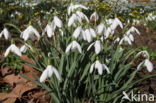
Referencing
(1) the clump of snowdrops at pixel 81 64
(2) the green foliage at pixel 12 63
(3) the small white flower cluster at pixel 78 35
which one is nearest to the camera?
(3) the small white flower cluster at pixel 78 35

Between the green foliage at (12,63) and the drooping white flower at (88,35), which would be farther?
the green foliage at (12,63)

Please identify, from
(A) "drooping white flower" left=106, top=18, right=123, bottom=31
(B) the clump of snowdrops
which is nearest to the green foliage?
(B) the clump of snowdrops

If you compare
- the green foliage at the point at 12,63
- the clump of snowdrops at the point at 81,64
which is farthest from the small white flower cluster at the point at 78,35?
the green foliage at the point at 12,63

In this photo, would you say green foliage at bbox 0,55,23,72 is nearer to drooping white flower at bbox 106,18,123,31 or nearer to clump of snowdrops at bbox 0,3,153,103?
clump of snowdrops at bbox 0,3,153,103

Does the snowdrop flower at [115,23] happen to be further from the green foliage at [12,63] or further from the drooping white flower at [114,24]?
the green foliage at [12,63]

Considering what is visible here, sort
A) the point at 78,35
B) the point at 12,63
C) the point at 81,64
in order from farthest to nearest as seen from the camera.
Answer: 1. the point at 12,63
2. the point at 81,64
3. the point at 78,35

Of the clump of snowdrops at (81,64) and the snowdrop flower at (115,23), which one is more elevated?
the snowdrop flower at (115,23)

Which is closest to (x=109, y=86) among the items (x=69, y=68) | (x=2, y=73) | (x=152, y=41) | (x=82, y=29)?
(x=69, y=68)

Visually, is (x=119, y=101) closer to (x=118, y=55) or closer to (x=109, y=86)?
(x=109, y=86)

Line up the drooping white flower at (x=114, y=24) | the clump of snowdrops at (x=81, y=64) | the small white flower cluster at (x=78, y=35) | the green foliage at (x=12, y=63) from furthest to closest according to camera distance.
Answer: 1. the green foliage at (x=12, y=63)
2. the drooping white flower at (x=114, y=24)
3. the clump of snowdrops at (x=81, y=64)
4. the small white flower cluster at (x=78, y=35)

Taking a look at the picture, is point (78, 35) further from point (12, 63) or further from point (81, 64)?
point (12, 63)

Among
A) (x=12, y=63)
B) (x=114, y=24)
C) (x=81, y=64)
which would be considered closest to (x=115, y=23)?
(x=114, y=24)

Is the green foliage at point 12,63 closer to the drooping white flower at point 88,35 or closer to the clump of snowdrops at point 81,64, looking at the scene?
the clump of snowdrops at point 81,64
